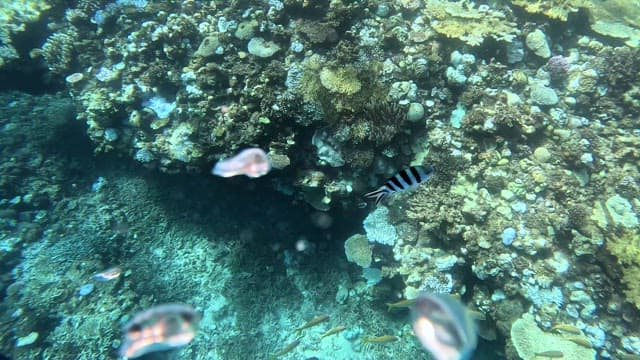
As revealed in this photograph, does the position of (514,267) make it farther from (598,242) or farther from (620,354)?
(620,354)

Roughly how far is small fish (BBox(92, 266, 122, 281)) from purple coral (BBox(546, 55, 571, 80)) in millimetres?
9044

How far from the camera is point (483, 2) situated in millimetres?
7820

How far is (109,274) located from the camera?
678 cm

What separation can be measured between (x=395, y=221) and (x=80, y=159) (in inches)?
282

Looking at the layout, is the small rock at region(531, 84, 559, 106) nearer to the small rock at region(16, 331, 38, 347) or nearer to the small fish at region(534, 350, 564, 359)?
the small fish at region(534, 350, 564, 359)

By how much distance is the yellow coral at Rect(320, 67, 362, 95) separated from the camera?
5570 millimetres

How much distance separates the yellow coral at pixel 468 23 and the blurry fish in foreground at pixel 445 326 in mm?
5444

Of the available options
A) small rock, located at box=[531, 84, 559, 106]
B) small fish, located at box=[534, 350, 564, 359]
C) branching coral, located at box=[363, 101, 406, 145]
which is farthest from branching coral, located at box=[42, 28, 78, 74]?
small fish, located at box=[534, 350, 564, 359]

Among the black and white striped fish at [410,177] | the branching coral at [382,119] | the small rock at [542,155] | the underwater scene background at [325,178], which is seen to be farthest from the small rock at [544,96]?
the black and white striped fish at [410,177]

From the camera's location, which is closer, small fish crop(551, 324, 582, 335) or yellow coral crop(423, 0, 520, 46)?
small fish crop(551, 324, 582, 335)

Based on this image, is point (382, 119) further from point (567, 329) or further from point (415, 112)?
point (567, 329)

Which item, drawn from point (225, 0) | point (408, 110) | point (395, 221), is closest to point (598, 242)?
point (395, 221)

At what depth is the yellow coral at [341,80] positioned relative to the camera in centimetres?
557

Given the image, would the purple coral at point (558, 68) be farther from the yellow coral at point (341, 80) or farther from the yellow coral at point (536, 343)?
the yellow coral at point (536, 343)
